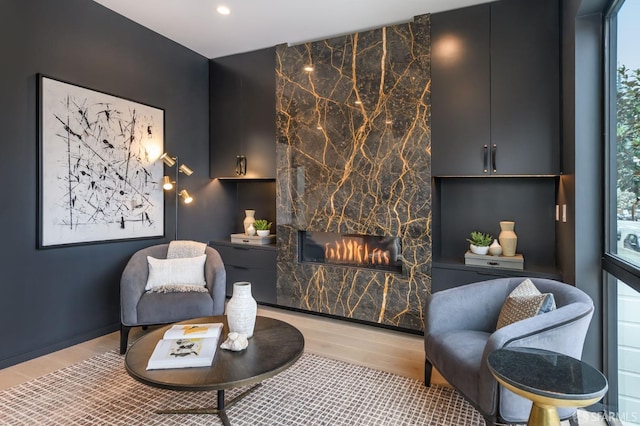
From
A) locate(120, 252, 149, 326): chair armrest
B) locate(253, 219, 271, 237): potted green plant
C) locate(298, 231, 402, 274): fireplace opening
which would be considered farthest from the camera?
locate(253, 219, 271, 237): potted green plant

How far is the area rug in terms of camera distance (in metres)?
2.00

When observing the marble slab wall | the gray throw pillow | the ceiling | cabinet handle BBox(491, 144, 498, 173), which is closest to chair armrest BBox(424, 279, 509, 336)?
the gray throw pillow

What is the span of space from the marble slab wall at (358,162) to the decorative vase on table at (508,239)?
0.64m

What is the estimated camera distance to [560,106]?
110 inches

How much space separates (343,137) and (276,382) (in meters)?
2.33

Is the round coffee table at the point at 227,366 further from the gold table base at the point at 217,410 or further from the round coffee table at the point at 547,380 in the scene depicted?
the round coffee table at the point at 547,380

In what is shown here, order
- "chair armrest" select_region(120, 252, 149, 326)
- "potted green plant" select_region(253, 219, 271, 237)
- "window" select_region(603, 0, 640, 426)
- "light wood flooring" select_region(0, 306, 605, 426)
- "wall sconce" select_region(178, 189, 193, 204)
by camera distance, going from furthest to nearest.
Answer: "potted green plant" select_region(253, 219, 271, 237) → "wall sconce" select_region(178, 189, 193, 204) → "chair armrest" select_region(120, 252, 149, 326) → "light wood flooring" select_region(0, 306, 605, 426) → "window" select_region(603, 0, 640, 426)

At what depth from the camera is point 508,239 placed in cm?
308

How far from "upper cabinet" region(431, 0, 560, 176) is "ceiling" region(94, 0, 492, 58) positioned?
282 mm

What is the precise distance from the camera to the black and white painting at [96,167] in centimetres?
290

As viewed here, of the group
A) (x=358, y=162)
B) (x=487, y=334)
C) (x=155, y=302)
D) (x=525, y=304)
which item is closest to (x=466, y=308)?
(x=487, y=334)

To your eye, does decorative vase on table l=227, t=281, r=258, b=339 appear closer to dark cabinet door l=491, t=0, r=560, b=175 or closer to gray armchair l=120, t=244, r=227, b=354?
gray armchair l=120, t=244, r=227, b=354

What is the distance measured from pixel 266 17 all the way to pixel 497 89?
2.21 metres

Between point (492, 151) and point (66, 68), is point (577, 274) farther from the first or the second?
point (66, 68)
